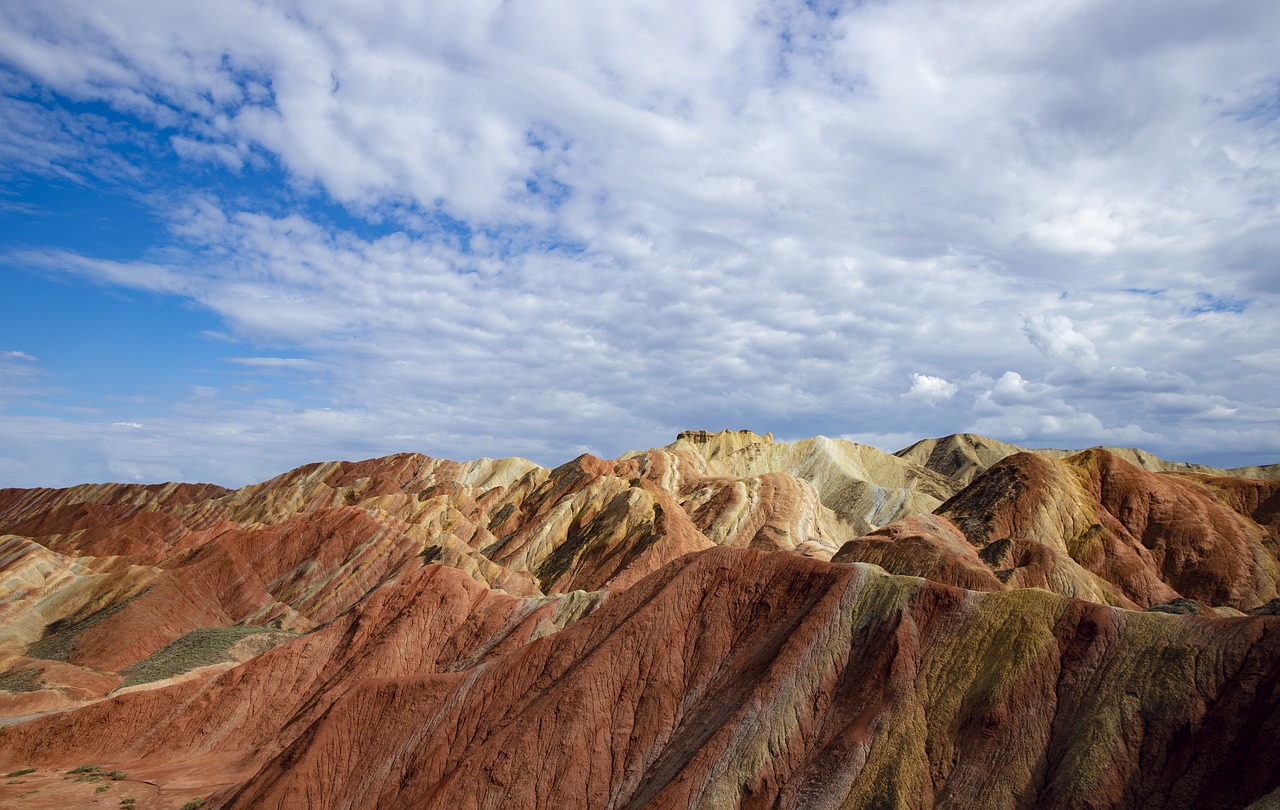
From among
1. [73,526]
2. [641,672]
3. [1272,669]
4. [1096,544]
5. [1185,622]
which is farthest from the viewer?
[73,526]

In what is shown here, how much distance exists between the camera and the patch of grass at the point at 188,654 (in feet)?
219

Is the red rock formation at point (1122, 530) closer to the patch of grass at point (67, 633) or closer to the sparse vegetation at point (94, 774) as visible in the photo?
the sparse vegetation at point (94, 774)

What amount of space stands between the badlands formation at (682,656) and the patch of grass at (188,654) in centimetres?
41

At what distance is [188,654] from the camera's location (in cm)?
6950

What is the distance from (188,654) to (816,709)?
2231 inches

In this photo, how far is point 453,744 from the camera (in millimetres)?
41062

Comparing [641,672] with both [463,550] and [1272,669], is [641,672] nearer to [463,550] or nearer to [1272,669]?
[1272,669]

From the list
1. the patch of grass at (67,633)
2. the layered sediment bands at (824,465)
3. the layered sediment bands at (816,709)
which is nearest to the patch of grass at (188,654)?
the patch of grass at (67,633)

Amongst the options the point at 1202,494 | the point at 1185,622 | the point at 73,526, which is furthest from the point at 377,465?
the point at 1185,622

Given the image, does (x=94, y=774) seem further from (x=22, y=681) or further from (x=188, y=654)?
(x=22, y=681)

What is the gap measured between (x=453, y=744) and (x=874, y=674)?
20.5 meters

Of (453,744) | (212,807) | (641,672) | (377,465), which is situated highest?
(377,465)

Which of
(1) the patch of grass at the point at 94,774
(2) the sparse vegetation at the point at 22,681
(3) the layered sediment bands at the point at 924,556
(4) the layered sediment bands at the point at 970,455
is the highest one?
(4) the layered sediment bands at the point at 970,455

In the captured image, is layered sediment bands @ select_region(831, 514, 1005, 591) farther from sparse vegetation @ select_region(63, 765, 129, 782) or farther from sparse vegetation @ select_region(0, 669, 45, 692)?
sparse vegetation @ select_region(0, 669, 45, 692)
